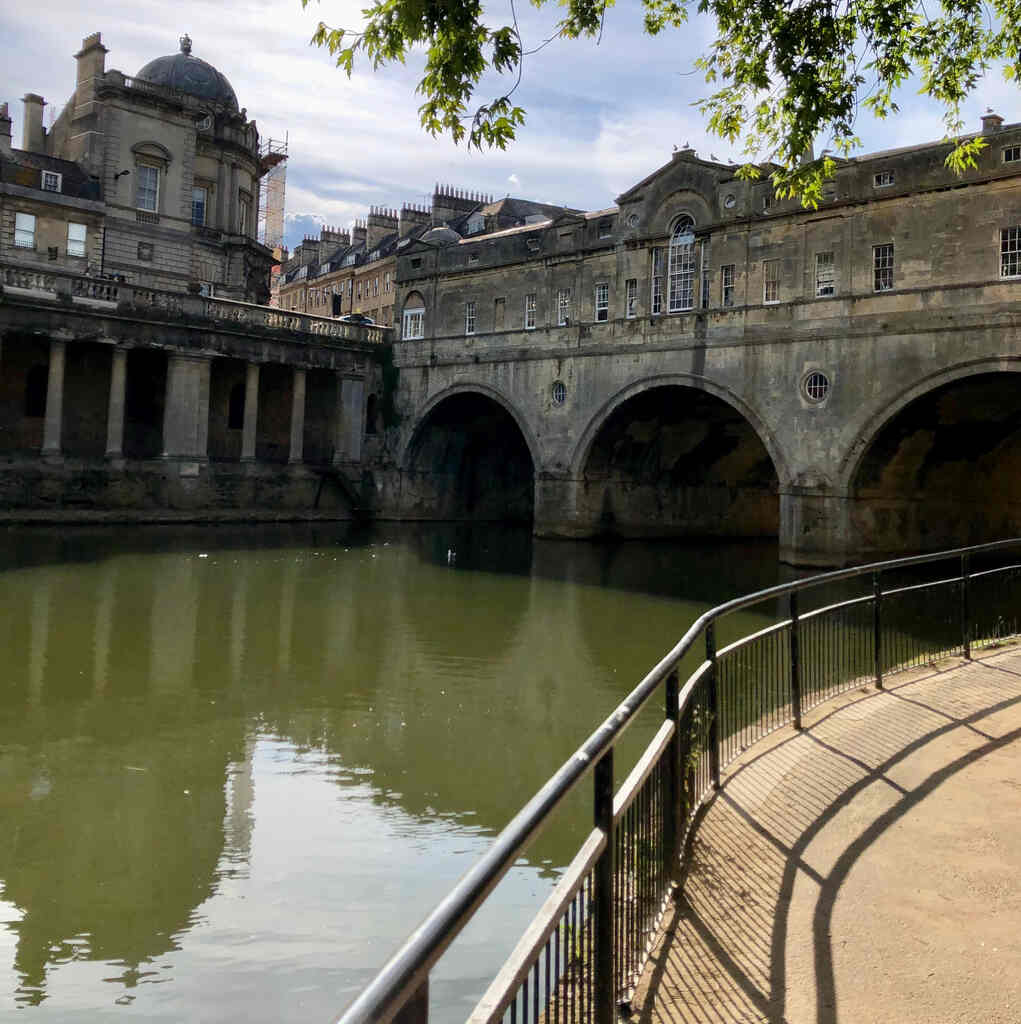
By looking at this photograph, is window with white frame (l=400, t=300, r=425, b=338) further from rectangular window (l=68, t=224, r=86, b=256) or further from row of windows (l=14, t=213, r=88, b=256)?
row of windows (l=14, t=213, r=88, b=256)

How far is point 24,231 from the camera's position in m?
37.2

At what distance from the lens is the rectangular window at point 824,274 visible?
25234 mm

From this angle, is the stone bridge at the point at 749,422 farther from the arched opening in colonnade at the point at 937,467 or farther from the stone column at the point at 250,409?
Answer: the stone column at the point at 250,409

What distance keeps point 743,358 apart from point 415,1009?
26562 millimetres

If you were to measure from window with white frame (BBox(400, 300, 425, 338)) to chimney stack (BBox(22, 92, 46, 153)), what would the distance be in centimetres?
1809

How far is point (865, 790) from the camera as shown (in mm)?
5691

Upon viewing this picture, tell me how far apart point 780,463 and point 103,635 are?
59.7 ft

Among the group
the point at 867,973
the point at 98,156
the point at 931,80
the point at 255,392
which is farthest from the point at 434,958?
the point at 98,156

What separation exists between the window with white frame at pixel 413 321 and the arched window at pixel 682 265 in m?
12.0

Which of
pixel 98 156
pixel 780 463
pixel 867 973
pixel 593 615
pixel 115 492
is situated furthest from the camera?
pixel 98 156

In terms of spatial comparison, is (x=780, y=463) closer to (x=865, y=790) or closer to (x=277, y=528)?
(x=277, y=528)

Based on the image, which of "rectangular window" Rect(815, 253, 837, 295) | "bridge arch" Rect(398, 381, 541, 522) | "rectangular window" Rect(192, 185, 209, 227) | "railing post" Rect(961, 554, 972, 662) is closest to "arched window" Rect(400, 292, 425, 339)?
"bridge arch" Rect(398, 381, 541, 522)

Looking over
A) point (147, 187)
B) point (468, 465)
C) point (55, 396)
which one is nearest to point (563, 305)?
point (468, 465)

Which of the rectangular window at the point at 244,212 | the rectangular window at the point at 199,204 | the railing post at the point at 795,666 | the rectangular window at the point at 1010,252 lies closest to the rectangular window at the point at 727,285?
the rectangular window at the point at 1010,252
